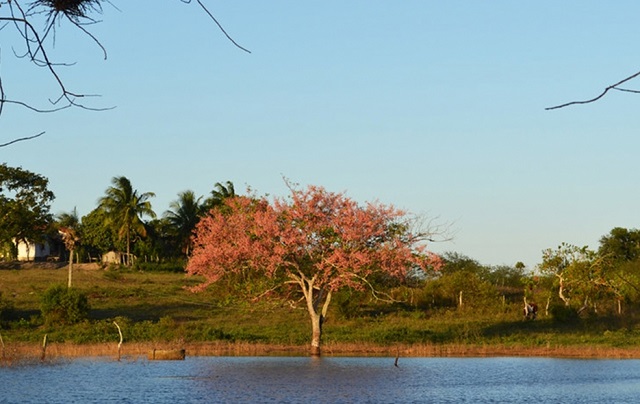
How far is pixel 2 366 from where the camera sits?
43688 mm

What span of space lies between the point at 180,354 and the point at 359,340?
10.2 metres

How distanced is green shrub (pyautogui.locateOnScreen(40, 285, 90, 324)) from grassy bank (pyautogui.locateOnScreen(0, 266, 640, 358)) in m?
0.58

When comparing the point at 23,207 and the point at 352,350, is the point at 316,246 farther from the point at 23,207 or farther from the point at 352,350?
the point at 23,207

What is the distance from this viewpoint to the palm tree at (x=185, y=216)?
97.3 m

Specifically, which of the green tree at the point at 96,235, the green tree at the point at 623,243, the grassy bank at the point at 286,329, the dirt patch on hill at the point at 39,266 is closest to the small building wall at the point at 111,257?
the green tree at the point at 96,235

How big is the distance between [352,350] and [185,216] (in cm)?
5116

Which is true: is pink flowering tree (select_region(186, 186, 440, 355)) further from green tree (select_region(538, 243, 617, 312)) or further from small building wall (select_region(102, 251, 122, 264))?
small building wall (select_region(102, 251, 122, 264))

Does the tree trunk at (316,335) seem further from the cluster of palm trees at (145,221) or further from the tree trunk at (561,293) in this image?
the cluster of palm trees at (145,221)

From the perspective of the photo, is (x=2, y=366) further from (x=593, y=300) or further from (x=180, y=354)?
(x=593, y=300)

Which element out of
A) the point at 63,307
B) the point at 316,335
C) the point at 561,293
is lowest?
the point at 316,335

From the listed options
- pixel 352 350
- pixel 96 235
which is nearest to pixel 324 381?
pixel 352 350

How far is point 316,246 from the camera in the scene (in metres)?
49.5

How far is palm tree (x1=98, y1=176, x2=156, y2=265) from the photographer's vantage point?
316ft

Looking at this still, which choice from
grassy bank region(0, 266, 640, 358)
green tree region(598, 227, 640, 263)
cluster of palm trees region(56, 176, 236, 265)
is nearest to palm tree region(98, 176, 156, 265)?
cluster of palm trees region(56, 176, 236, 265)
